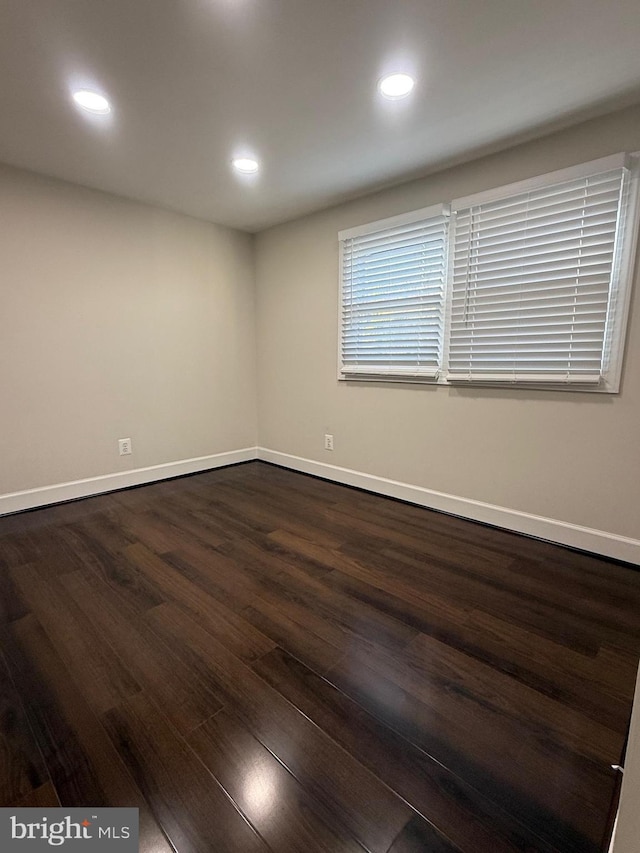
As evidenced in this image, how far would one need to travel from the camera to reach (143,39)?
1597 millimetres

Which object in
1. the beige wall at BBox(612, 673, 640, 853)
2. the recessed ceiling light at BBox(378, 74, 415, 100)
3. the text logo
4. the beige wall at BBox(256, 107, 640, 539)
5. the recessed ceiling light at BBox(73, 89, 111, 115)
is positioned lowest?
the text logo

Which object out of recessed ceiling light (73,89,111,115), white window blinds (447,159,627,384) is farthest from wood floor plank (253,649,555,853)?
recessed ceiling light (73,89,111,115)

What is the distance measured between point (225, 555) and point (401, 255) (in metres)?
2.40

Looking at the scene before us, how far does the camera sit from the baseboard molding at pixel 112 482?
293 centimetres

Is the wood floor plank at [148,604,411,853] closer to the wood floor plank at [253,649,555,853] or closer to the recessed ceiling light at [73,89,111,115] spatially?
the wood floor plank at [253,649,555,853]

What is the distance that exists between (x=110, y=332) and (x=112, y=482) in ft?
4.05

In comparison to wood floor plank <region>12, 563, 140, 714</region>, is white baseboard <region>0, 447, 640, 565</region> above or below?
above

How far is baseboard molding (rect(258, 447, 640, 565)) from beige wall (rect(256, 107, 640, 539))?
52 mm

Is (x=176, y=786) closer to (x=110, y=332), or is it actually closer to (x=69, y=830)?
(x=69, y=830)

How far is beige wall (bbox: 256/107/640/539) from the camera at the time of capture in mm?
2207

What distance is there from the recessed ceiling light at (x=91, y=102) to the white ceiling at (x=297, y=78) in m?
0.04

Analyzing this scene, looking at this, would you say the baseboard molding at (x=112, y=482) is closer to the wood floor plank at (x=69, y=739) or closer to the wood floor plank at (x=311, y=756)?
the wood floor plank at (x=69, y=739)

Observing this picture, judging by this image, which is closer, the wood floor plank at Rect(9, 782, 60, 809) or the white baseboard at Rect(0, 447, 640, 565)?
the wood floor plank at Rect(9, 782, 60, 809)

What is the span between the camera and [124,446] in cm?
343
